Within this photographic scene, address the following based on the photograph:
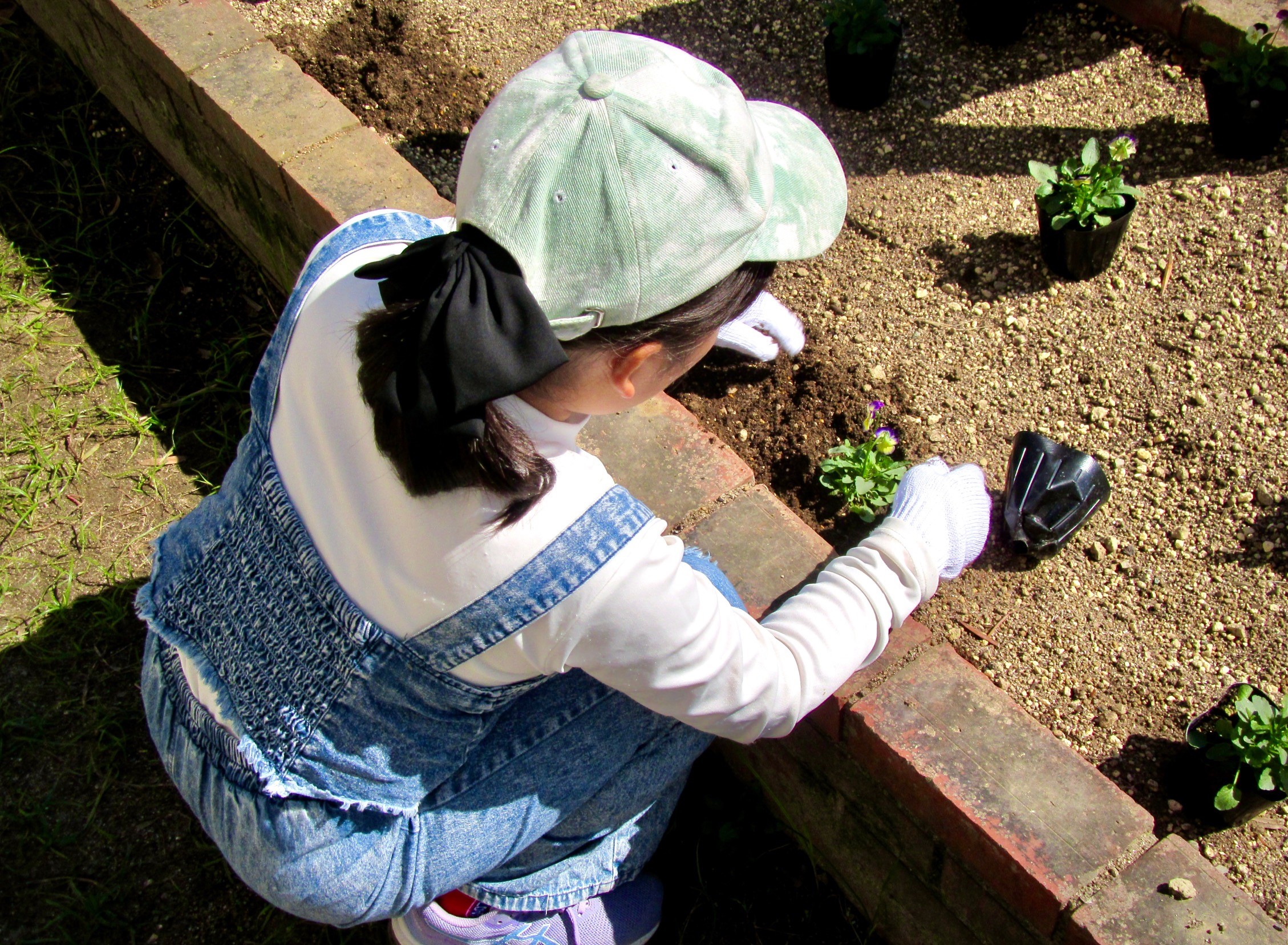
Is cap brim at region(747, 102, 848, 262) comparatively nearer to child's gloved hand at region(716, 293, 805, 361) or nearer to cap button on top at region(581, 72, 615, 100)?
cap button on top at region(581, 72, 615, 100)

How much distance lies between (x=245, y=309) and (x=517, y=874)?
2092 mm

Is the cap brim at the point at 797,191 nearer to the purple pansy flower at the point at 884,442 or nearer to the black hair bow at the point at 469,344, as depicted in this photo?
the black hair bow at the point at 469,344

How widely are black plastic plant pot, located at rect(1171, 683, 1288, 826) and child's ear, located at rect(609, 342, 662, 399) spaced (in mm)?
1379

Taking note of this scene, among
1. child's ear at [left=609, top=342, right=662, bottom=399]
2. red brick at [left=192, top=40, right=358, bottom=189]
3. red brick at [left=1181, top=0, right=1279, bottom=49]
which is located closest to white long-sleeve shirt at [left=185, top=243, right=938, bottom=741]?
child's ear at [left=609, top=342, right=662, bottom=399]

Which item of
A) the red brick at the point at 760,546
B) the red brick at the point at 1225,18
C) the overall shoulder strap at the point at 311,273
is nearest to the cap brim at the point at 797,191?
the overall shoulder strap at the point at 311,273

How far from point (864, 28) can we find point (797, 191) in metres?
2.02

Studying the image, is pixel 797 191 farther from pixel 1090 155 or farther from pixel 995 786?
pixel 1090 155

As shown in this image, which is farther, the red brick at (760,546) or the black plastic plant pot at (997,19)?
the black plastic plant pot at (997,19)

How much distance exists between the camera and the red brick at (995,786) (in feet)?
5.62

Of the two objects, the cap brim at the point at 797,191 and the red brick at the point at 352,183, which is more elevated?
the cap brim at the point at 797,191

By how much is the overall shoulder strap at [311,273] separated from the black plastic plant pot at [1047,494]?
1404 millimetres

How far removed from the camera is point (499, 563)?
1.33m

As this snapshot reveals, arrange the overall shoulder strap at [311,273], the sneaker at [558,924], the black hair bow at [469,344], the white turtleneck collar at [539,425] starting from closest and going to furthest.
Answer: the black hair bow at [469,344] → the white turtleneck collar at [539,425] → the overall shoulder strap at [311,273] → the sneaker at [558,924]

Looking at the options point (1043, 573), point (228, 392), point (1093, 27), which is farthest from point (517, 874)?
point (1093, 27)
